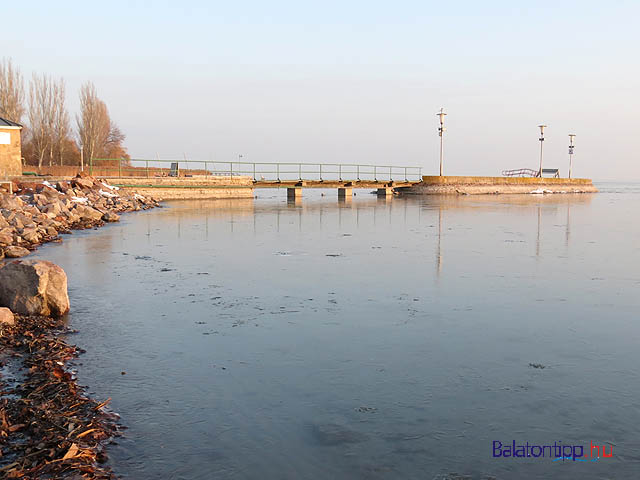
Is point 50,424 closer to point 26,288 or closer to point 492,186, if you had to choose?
point 26,288

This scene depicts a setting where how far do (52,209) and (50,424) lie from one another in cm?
1587

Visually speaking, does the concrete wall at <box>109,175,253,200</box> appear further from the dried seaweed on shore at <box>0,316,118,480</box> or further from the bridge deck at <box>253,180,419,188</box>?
the dried seaweed on shore at <box>0,316,118,480</box>

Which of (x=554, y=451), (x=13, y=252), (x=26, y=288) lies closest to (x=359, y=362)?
(x=554, y=451)

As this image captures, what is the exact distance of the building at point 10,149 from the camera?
92.2 feet

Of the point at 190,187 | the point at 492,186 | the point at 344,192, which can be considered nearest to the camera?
the point at 190,187

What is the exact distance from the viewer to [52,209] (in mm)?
17859

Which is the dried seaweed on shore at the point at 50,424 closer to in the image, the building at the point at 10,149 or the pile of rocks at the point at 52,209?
the pile of rocks at the point at 52,209

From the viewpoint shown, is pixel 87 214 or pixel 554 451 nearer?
pixel 554 451

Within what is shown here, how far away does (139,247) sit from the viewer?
43.1ft

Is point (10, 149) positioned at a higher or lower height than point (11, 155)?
higher

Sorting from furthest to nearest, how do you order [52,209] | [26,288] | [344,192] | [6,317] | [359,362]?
[344,192] < [52,209] < [26,288] < [6,317] < [359,362]

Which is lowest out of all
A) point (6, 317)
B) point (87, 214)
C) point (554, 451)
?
point (554, 451)

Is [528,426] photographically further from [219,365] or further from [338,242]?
[338,242]

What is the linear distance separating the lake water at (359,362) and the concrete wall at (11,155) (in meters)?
20.1
